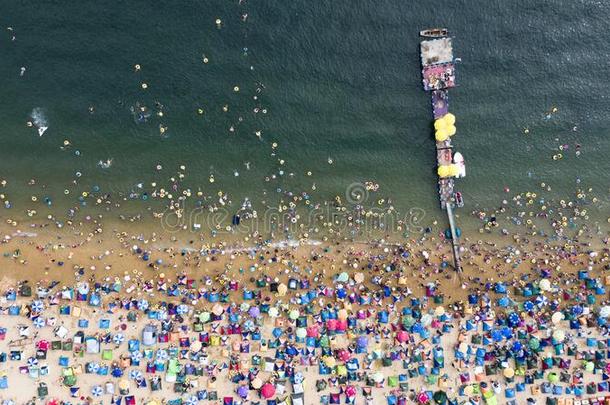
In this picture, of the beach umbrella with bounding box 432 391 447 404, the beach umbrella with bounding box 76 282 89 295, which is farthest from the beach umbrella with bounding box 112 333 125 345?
the beach umbrella with bounding box 432 391 447 404

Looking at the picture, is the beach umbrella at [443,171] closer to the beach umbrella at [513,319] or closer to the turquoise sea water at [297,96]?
the turquoise sea water at [297,96]

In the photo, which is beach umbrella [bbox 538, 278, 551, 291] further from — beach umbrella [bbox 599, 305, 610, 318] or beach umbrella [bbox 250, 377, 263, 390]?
beach umbrella [bbox 250, 377, 263, 390]

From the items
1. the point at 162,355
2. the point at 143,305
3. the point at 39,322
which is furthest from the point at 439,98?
A: the point at 39,322

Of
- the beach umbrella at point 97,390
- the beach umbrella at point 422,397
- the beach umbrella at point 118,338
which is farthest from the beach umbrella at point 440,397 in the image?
the beach umbrella at point 97,390

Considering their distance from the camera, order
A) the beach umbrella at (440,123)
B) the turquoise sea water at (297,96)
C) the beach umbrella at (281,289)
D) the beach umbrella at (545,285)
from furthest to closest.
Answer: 1. the beach umbrella at (440,123)
2. the turquoise sea water at (297,96)
3. the beach umbrella at (545,285)
4. the beach umbrella at (281,289)

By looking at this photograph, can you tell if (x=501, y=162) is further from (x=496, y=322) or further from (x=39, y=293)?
(x=39, y=293)

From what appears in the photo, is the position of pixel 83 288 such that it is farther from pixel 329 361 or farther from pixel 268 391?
pixel 329 361
